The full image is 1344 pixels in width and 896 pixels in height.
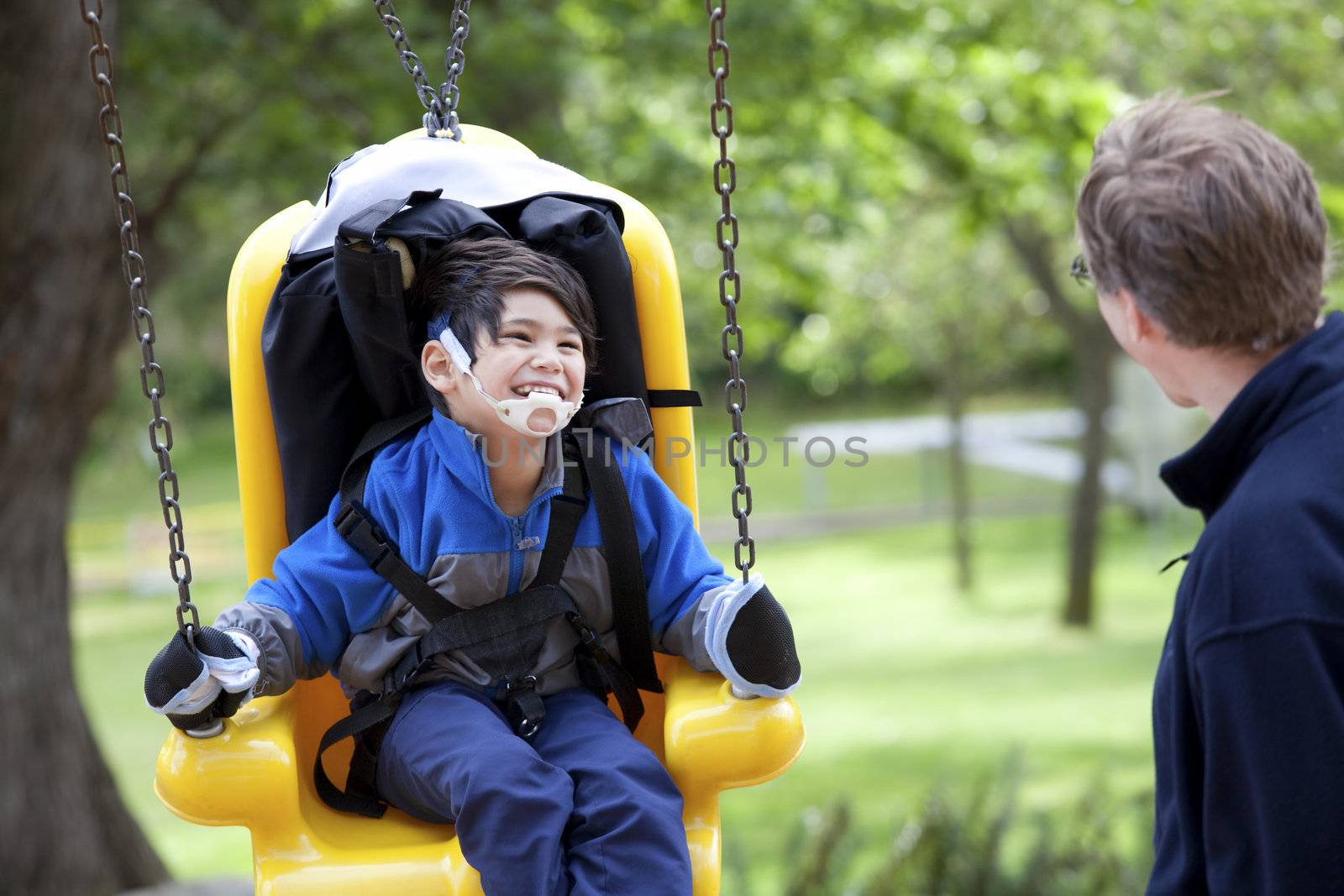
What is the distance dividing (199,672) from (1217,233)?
5.20 feet

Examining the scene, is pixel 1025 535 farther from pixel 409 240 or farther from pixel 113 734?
pixel 409 240

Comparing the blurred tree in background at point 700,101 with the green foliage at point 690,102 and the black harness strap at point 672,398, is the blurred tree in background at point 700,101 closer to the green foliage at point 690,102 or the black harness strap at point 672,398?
the green foliage at point 690,102

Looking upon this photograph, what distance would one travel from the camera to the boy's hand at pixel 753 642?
2.26 m

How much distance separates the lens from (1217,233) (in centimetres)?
156

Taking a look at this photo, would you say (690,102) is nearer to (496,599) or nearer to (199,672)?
(496,599)

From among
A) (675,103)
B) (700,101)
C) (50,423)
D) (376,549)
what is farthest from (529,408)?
(675,103)

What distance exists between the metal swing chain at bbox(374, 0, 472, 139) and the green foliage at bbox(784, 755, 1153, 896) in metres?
3.56

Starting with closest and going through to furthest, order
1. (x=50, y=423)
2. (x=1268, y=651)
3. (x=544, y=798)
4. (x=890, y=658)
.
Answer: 1. (x=1268, y=651)
2. (x=544, y=798)
3. (x=50, y=423)
4. (x=890, y=658)

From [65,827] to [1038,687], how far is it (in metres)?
9.14

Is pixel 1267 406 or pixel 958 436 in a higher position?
pixel 1267 406

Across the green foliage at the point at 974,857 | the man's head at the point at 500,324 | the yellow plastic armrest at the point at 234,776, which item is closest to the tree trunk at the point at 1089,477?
the green foliage at the point at 974,857

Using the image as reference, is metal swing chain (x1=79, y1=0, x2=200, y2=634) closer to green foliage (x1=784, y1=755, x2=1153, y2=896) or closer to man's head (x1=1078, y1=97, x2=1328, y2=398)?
man's head (x1=1078, y1=97, x2=1328, y2=398)

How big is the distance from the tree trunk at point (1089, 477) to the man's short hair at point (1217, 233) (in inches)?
452

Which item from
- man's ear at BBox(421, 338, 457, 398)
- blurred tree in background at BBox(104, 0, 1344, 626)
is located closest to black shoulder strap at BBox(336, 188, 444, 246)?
man's ear at BBox(421, 338, 457, 398)
